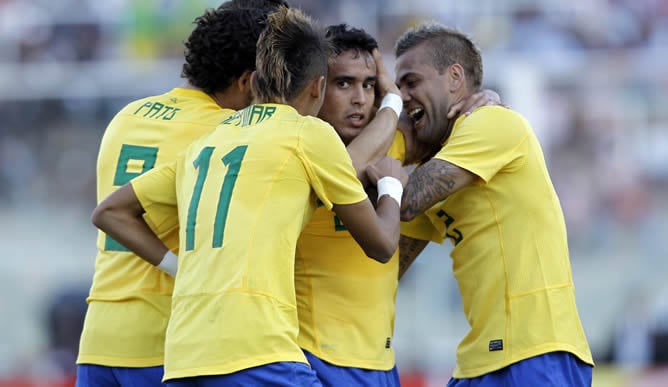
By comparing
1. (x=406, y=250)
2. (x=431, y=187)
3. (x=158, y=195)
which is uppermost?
(x=431, y=187)

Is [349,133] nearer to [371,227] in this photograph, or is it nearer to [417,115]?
[417,115]

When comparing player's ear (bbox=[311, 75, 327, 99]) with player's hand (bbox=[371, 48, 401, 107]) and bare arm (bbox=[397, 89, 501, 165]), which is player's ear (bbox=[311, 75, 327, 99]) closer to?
player's hand (bbox=[371, 48, 401, 107])

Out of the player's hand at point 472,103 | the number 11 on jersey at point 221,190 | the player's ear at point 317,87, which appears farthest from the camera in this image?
the player's hand at point 472,103

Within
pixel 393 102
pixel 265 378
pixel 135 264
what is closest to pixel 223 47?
pixel 393 102

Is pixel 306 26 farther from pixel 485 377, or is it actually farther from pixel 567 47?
pixel 567 47

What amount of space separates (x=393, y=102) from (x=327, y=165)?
99 centimetres

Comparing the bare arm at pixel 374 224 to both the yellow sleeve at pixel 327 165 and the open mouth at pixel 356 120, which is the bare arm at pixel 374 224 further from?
the open mouth at pixel 356 120

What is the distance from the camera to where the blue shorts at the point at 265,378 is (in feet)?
12.8

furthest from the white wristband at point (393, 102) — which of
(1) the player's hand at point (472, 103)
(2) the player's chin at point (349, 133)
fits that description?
(1) the player's hand at point (472, 103)

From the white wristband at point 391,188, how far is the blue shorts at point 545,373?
0.93 metres

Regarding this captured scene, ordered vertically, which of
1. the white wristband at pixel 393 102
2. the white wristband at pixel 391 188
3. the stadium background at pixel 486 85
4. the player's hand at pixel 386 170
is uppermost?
the white wristband at pixel 393 102

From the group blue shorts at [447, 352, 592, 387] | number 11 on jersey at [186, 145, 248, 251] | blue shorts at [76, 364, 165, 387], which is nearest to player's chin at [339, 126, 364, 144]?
number 11 on jersey at [186, 145, 248, 251]

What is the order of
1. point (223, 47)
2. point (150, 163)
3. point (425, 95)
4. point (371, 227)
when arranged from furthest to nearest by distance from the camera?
1. point (425, 95)
2. point (223, 47)
3. point (150, 163)
4. point (371, 227)

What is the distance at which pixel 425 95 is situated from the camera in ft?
17.1
